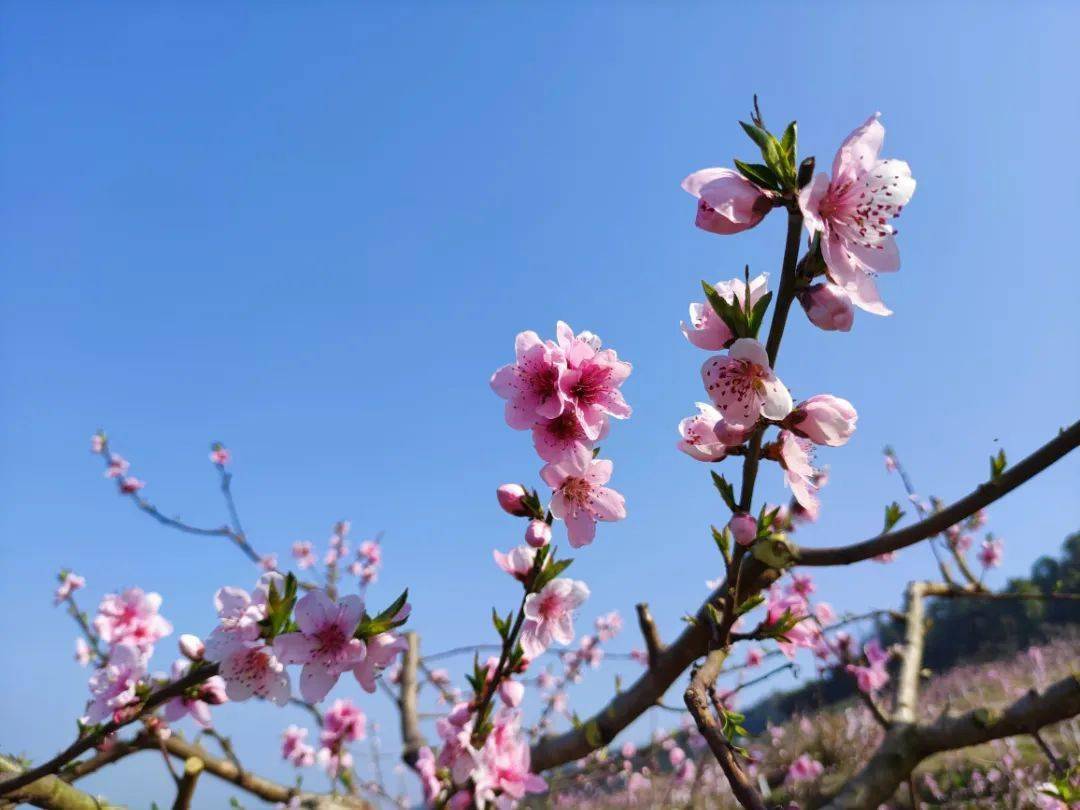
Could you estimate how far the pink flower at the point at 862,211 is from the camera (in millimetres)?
1031

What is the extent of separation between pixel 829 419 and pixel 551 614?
3.23ft

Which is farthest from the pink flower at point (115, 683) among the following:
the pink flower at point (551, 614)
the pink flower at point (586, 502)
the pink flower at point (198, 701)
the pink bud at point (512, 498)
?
the pink flower at point (586, 502)

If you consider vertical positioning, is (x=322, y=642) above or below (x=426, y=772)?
above

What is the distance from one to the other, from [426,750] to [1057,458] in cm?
283

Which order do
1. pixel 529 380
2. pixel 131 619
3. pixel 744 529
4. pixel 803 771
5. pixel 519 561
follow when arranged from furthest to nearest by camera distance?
pixel 803 771
pixel 131 619
pixel 519 561
pixel 529 380
pixel 744 529

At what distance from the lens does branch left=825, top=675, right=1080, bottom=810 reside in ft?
7.54

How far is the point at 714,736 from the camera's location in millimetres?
862

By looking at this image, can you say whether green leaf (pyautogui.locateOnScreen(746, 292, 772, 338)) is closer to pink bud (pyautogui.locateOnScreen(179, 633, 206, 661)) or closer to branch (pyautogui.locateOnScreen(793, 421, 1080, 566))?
branch (pyautogui.locateOnScreen(793, 421, 1080, 566))

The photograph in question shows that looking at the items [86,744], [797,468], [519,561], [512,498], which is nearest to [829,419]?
[797,468]

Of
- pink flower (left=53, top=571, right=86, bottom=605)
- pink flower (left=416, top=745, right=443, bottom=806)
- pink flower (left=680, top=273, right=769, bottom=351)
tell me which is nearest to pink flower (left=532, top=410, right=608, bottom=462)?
pink flower (left=680, top=273, right=769, bottom=351)

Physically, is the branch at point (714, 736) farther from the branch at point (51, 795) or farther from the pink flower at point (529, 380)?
the branch at point (51, 795)

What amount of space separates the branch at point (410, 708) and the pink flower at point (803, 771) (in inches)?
197

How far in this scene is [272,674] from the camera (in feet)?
5.22

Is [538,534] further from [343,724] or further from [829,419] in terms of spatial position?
[343,724]
